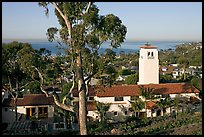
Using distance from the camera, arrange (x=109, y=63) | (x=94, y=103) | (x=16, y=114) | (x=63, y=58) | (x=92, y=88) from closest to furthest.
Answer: (x=63, y=58)
(x=109, y=63)
(x=16, y=114)
(x=94, y=103)
(x=92, y=88)

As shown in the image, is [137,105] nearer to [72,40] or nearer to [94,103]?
[94,103]

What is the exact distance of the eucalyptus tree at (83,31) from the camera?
364 inches

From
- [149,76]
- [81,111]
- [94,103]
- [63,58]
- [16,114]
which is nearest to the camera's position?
[81,111]

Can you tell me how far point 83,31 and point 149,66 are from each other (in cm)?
1852

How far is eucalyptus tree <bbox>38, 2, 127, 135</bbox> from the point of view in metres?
9.25

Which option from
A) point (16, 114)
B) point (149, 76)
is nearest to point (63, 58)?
point (16, 114)

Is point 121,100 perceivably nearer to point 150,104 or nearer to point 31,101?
point 150,104

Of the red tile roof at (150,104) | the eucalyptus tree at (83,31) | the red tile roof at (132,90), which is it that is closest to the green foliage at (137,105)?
the red tile roof at (150,104)

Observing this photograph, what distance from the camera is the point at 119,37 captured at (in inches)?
384

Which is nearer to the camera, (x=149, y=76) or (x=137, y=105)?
A: (x=137, y=105)

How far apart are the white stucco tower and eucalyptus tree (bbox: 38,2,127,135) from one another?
17.4 meters

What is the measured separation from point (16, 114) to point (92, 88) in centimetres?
626

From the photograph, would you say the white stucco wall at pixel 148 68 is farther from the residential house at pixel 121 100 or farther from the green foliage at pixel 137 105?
the green foliage at pixel 137 105

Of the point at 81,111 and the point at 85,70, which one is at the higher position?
the point at 85,70
